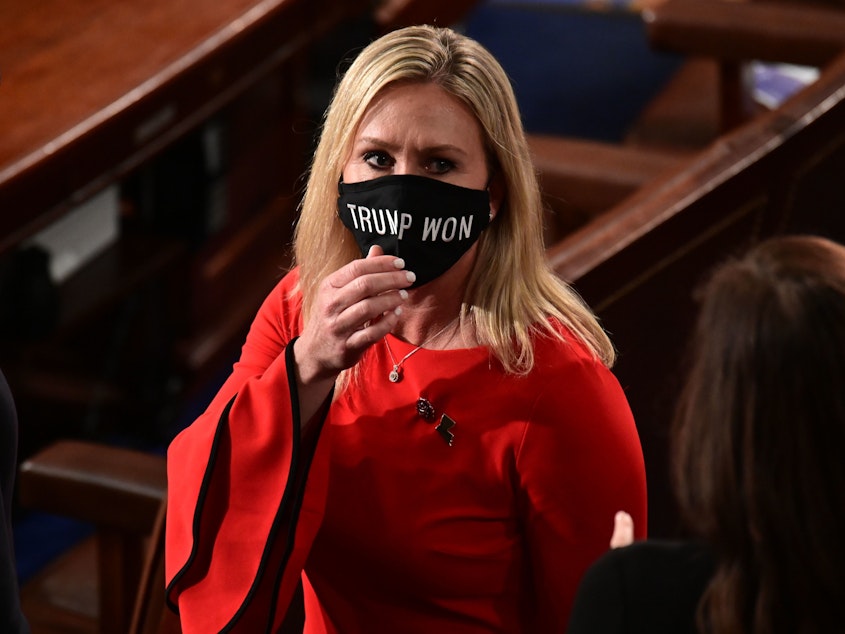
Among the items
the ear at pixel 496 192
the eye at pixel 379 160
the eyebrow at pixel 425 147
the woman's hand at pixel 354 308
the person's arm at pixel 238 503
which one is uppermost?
the eyebrow at pixel 425 147

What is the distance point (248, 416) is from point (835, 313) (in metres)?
0.80

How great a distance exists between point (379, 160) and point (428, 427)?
347 mm

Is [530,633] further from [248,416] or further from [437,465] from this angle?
[248,416]

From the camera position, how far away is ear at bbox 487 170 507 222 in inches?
67.1

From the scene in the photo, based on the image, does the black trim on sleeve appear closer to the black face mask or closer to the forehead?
the black face mask

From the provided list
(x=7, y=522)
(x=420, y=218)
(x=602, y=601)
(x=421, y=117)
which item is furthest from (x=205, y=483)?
(x=602, y=601)

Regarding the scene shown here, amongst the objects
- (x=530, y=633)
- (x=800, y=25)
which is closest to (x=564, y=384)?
(x=530, y=633)

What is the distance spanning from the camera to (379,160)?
5.52 ft

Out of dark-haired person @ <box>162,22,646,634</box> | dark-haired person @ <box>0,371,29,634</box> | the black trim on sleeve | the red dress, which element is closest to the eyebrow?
dark-haired person @ <box>162,22,646,634</box>

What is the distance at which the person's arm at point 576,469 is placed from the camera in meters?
1.61

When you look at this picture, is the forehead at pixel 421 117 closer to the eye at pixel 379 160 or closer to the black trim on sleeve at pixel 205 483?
the eye at pixel 379 160

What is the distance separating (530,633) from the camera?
1725 millimetres

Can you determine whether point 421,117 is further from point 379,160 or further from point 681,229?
point 681,229

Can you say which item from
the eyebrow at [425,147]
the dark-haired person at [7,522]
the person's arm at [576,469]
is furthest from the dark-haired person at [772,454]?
the dark-haired person at [7,522]
